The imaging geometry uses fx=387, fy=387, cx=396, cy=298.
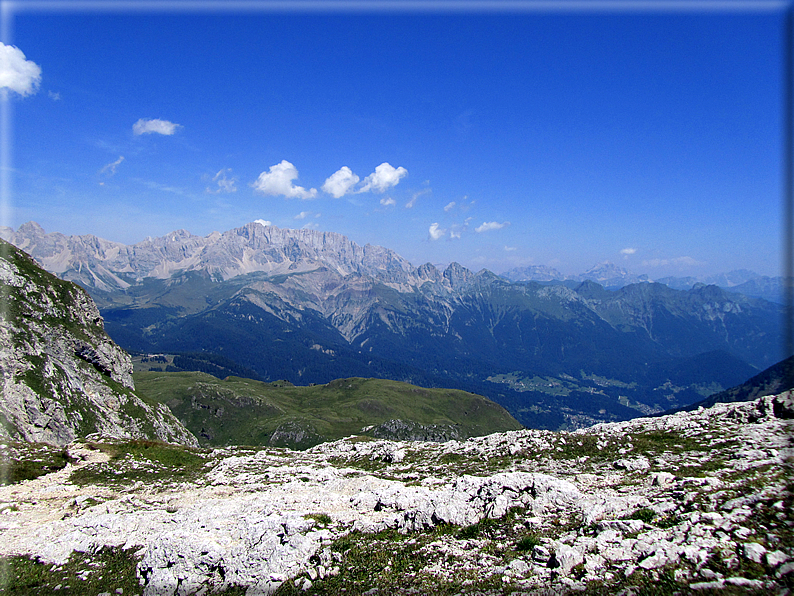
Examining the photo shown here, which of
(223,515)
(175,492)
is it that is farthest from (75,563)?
(175,492)

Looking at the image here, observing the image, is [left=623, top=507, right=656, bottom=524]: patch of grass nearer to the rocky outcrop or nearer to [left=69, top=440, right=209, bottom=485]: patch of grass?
[left=69, top=440, right=209, bottom=485]: patch of grass

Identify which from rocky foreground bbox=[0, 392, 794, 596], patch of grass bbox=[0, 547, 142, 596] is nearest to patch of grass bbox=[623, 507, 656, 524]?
rocky foreground bbox=[0, 392, 794, 596]

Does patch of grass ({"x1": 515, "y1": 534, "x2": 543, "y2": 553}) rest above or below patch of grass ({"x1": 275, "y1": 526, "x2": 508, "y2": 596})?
above

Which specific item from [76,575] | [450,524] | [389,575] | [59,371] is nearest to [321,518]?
[389,575]

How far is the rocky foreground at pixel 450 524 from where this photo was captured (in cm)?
1284

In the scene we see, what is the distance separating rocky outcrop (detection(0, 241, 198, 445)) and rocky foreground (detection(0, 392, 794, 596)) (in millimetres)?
60197

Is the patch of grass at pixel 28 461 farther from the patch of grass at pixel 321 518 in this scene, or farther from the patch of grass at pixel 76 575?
the patch of grass at pixel 321 518

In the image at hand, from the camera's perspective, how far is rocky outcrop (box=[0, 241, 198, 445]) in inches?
3051

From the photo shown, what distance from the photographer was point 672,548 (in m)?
12.7

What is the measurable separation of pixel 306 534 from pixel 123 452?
27194 millimetres

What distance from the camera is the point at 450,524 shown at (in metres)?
18.6

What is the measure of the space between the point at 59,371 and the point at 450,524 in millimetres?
110815

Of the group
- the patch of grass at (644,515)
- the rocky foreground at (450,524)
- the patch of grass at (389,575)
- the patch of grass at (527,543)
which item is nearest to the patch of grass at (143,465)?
the rocky foreground at (450,524)

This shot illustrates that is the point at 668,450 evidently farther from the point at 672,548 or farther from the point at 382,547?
the point at 382,547
